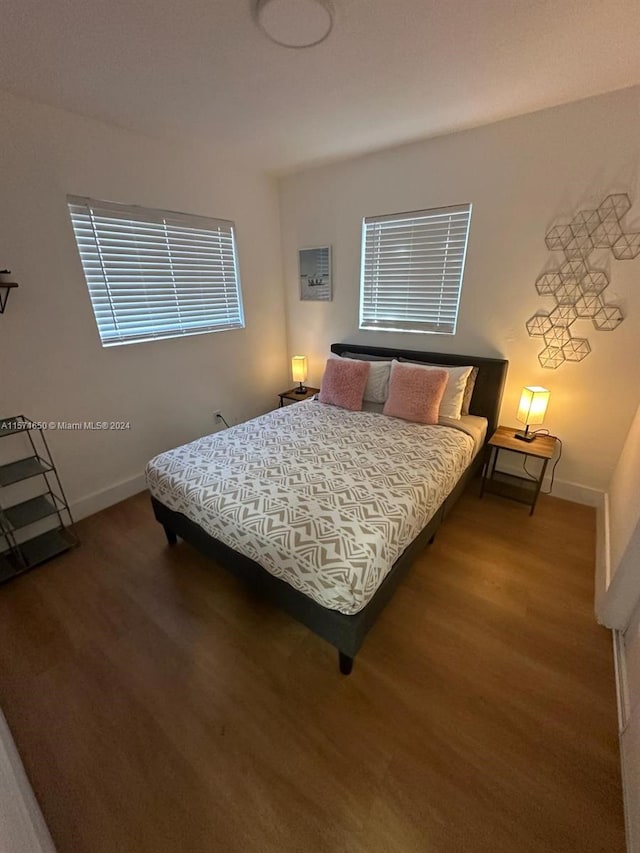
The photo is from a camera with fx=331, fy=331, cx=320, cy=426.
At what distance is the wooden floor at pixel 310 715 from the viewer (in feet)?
3.37

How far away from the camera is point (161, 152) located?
7.61ft

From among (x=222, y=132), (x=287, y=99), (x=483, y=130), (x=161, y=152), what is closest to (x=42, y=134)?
(x=161, y=152)

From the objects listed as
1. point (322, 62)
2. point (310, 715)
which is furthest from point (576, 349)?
point (310, 715)

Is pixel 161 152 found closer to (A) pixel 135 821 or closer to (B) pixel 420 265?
(B) pixel 420 265

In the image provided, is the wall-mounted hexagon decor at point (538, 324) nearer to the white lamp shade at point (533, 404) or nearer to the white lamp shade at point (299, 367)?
the white lamp shade at point (533, 404)

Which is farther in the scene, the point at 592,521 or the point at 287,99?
the point at 592,521

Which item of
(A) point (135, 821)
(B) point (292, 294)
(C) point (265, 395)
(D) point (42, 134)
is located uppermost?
(D) point (42, 134)

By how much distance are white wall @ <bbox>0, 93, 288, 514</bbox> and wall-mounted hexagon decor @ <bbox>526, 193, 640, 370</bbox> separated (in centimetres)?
239

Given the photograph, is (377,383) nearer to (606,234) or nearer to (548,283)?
(548,283)

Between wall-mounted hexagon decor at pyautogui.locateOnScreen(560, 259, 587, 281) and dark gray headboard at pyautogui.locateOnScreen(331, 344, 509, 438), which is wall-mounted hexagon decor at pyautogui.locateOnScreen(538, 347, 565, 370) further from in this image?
wall-mounted hexagon decor at pyautogui.locateOnScreen(560, 259, 587, 281)

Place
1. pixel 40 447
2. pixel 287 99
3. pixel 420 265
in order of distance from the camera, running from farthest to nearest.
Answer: pixel 420 265 < pixel 40 447 < pixel 287 99

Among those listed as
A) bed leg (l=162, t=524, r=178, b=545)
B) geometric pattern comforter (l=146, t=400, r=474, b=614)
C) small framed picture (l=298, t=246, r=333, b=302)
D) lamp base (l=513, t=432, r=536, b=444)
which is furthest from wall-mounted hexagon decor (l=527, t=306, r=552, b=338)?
bed leg (l=162, t=524, r=178, b=545)

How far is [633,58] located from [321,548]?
262 centimetres

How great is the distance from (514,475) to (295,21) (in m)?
2.94
